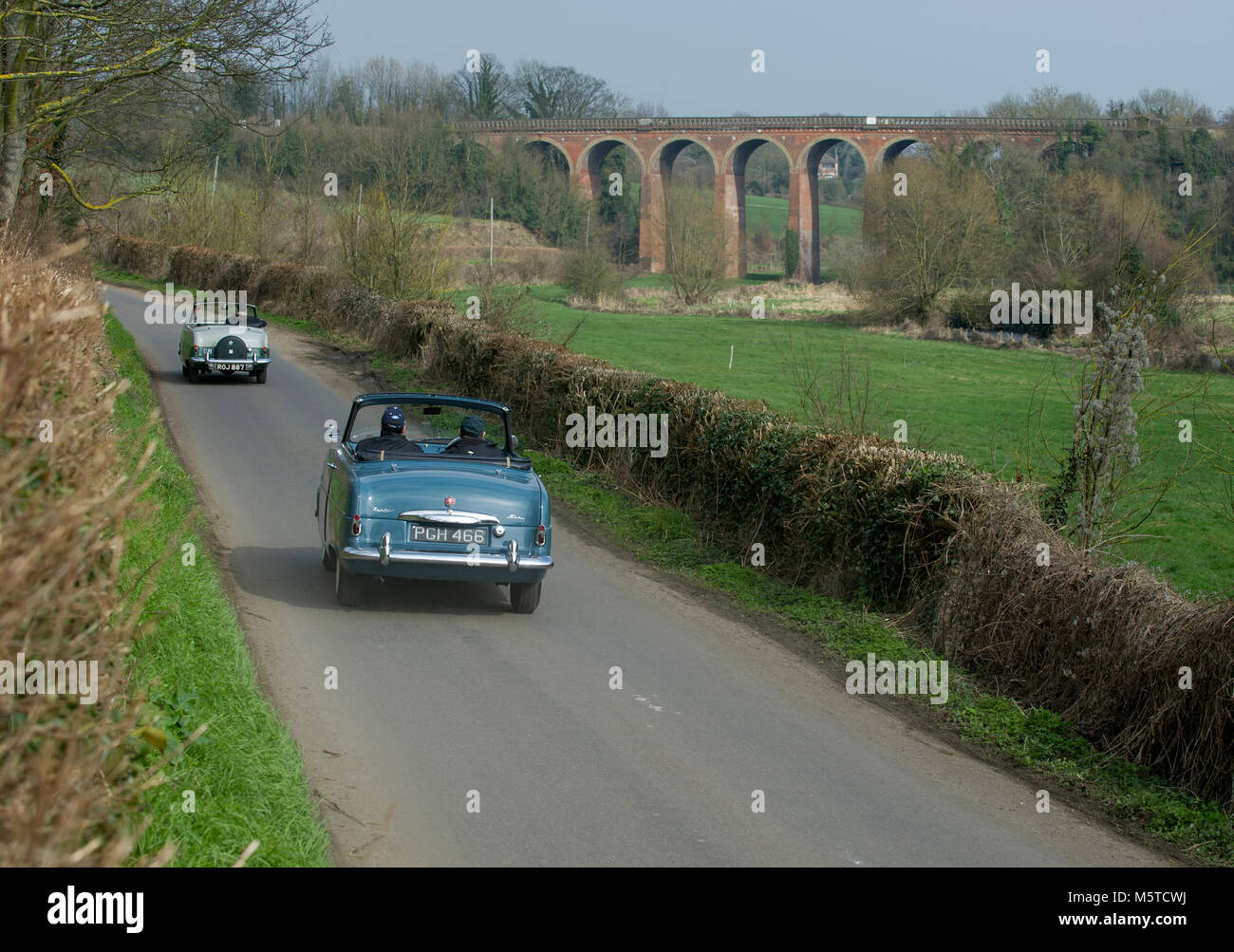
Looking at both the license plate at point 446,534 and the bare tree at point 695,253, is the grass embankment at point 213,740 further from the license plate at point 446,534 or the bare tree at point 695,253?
the bare tree at point 695,253

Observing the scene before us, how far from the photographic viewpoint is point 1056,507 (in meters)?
10.2

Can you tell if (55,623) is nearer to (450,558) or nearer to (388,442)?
(450,558)

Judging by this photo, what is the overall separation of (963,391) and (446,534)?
32759mm

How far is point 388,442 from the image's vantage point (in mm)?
10547

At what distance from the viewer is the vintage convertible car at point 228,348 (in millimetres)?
24141

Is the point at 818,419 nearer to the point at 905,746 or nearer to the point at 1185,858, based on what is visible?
the point at 905,746

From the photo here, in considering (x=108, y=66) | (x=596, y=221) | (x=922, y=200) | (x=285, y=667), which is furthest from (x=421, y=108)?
(x=285, y=667)

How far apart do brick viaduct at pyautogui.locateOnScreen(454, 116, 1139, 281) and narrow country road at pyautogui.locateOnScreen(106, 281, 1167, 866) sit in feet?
303

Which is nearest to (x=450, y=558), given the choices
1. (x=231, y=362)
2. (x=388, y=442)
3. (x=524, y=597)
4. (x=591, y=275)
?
(x=524, y=597)

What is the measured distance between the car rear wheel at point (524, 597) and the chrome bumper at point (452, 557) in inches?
18.3

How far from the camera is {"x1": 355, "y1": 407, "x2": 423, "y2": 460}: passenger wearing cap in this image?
10383mm

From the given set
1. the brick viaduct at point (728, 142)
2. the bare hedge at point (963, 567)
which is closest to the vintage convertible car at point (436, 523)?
the bare hedge at point (963, 567)

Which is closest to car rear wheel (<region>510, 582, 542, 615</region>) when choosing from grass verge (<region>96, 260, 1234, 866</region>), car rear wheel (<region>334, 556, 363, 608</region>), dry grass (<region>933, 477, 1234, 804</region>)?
car rear wheel (<region>334, 556, 363, 608</region>)

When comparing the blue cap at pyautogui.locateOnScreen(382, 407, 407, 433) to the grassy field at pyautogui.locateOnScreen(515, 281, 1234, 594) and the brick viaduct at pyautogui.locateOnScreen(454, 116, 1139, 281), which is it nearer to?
the grassy field at pyautogui.locateOnScreen(515, 281, 1234, 594)
